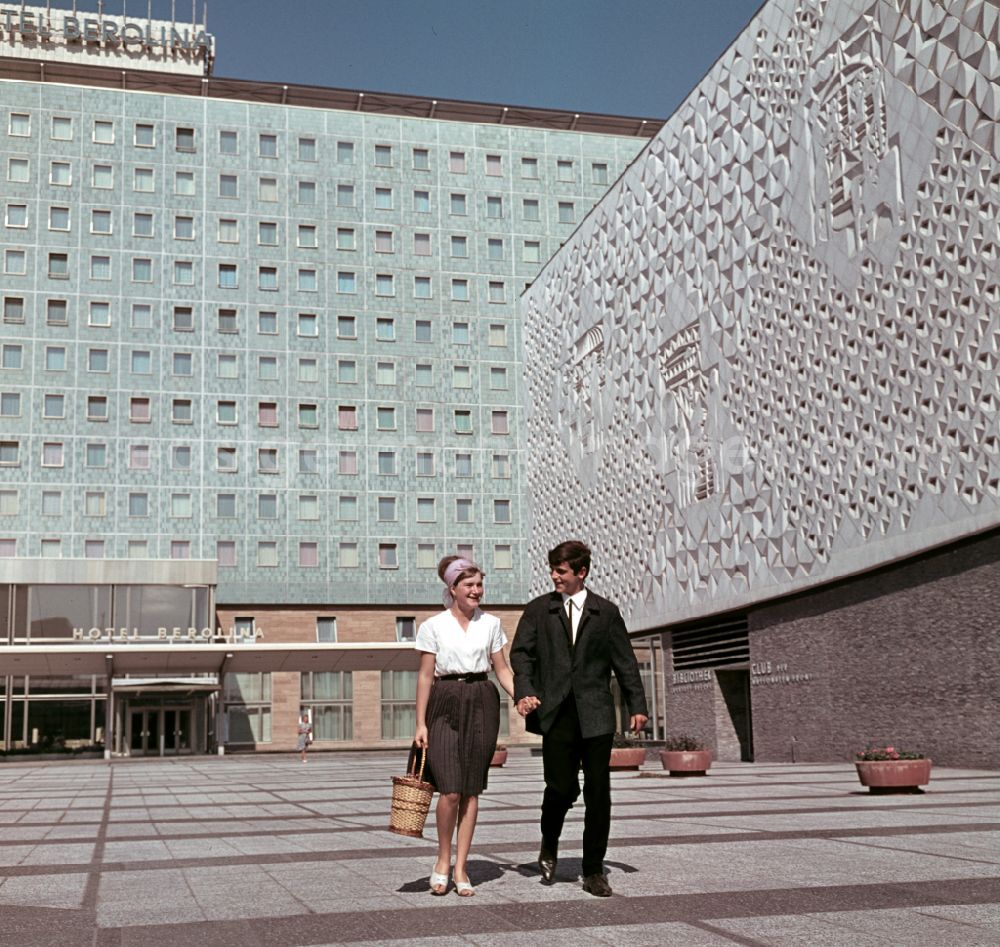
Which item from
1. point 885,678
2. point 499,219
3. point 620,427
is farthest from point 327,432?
point 885,678

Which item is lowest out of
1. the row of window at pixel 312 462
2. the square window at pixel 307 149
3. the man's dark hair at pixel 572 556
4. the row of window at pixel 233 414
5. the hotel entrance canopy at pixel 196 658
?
the man's dark hair at pixel 572 556

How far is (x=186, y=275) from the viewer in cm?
6706

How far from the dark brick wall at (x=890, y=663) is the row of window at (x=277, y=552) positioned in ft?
104

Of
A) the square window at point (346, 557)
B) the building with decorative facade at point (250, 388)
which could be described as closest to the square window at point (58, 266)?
the building with decorative facade at point (250, 388)

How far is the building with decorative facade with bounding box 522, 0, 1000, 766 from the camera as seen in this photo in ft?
88.9

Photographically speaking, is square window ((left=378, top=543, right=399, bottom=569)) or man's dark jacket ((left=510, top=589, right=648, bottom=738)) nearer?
man's dark jacket ((left=510, top=589, right=648, bottom=738))

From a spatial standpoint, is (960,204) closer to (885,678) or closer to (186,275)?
(885,678)

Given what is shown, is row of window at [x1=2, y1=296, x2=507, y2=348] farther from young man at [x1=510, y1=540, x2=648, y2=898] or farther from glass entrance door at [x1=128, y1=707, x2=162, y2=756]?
young man at [x1=510, y1=540, x2=648, y2=898]

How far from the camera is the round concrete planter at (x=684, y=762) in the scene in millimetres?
26000

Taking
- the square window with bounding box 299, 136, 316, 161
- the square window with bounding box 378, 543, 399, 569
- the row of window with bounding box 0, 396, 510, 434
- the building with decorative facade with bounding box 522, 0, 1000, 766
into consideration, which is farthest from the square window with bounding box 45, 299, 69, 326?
the building with decorative facade with bounding box 522, 0, 1000, 766

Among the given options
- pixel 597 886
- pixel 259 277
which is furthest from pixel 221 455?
pixel 597 886

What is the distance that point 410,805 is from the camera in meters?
8.25

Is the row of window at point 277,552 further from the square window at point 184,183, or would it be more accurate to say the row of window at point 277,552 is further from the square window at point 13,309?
the square window at point 184,183

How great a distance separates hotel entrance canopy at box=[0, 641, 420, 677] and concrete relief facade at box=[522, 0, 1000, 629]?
1329 cm
